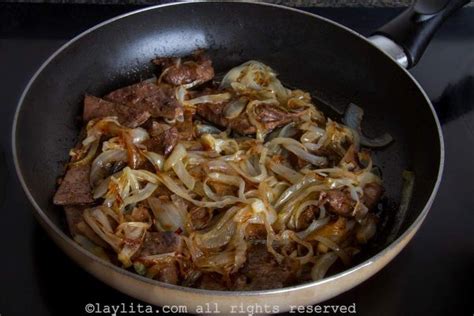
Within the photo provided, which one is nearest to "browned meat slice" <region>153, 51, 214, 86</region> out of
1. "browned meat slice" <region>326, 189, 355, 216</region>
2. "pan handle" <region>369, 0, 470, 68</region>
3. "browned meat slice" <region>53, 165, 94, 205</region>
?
"browned meat slice" <region>53, 165, 94, 205</region>

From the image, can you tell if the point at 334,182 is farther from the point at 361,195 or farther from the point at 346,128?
the point at 346,128

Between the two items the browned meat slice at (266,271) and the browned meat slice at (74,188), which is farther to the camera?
the browned meat slice at (74,188)

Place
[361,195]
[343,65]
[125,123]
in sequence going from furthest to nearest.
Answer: [343,65] → [125,123] → [361,195]

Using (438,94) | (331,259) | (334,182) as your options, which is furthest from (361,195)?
(438,94)

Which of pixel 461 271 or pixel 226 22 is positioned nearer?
pixel 461 271

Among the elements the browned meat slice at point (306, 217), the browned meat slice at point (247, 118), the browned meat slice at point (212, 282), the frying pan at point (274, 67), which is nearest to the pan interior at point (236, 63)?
the frying pan at point (274, 67)

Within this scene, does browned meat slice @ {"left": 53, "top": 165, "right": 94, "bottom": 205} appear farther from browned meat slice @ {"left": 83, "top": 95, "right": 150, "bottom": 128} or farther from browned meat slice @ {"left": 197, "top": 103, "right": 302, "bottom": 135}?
browned meat slice @ {"left": 197, "top": 103, "right": 302, "bottom": 135}

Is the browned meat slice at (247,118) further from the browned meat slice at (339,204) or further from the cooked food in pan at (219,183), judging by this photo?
the browned meat slice at (339,204)
